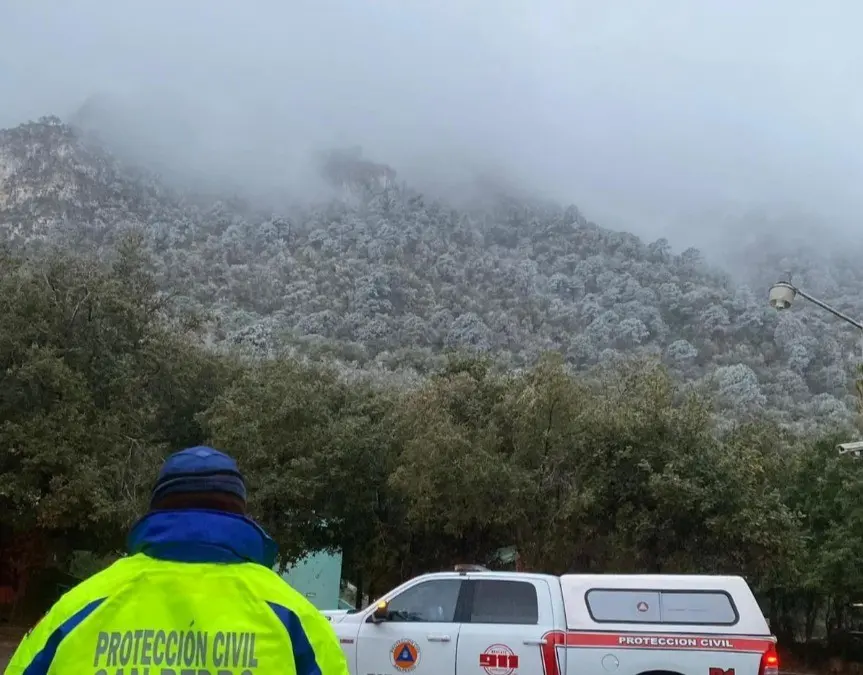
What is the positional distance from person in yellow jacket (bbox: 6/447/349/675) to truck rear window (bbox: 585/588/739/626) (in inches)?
327

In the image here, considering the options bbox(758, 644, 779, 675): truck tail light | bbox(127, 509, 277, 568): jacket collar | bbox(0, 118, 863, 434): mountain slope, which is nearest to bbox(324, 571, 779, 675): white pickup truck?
bbox(758, 644, 779, 675): truck tail light

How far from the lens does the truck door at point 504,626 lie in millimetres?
9859

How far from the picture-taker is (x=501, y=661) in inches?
388

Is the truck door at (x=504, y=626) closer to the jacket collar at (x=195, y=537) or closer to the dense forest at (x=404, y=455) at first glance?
the jacket collar at (x=195, y=537)

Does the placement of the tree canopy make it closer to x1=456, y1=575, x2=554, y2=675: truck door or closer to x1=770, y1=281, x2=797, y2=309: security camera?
x1=770, y1=281, x2=797, y2=309: security camera

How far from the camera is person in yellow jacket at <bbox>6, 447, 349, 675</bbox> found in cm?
217

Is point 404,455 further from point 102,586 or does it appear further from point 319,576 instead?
point 102,586

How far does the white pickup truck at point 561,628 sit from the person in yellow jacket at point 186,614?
8077 mm

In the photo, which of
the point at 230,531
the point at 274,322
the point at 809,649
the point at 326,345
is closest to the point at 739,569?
the point at 809,649

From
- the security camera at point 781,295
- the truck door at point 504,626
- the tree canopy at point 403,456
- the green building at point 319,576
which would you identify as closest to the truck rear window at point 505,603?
the truck door at point 504,626

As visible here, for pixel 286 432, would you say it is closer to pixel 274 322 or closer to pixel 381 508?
pixel 381 508

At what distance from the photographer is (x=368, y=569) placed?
27.0 m

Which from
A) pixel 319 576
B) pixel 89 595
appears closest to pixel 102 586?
pixel 89 595

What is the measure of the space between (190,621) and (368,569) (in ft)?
84.0
